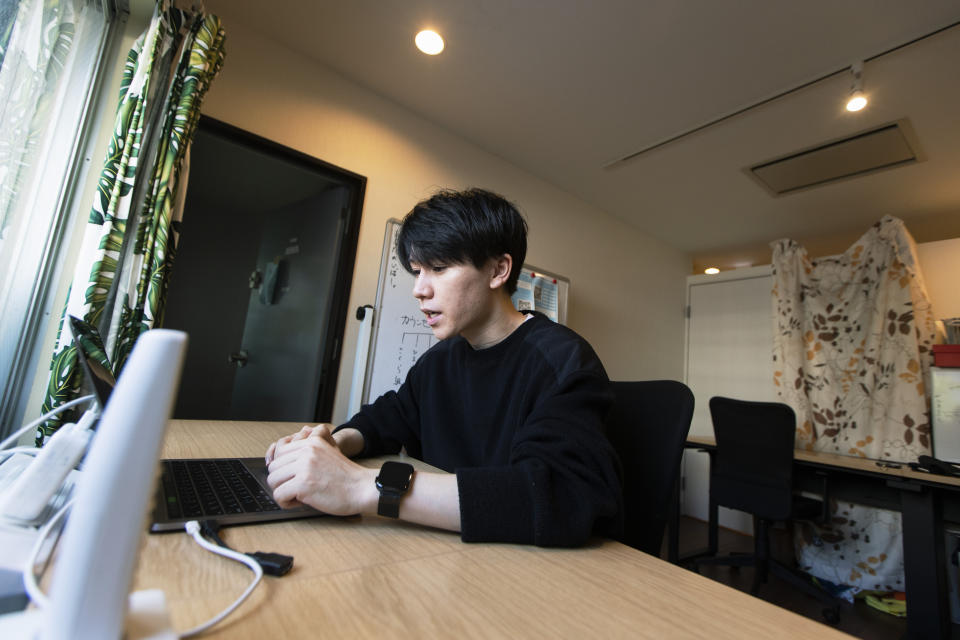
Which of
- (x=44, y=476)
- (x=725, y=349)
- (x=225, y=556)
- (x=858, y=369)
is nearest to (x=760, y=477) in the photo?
(x=858, y=369)

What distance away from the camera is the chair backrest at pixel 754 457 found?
246cm

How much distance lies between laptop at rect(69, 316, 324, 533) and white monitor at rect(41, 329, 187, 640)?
0.78 ft

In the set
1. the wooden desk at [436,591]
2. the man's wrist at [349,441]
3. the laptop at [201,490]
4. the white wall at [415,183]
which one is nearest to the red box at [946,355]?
the white wall at [415,183]

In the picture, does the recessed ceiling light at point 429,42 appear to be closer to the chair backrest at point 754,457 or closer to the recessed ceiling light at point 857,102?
the recessed ceiling light at point 857,102

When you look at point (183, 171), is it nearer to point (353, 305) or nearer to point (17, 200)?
point (17, 200)

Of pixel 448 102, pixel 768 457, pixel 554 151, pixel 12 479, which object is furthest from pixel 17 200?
pixel 768 457

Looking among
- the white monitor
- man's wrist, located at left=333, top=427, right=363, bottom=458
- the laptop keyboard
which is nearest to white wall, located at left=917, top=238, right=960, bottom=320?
man's wrist, located at left=333, top=427, right=363, bottom=458

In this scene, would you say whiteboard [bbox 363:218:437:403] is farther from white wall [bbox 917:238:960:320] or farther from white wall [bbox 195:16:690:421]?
white wall [bbox 917:238:960:320]

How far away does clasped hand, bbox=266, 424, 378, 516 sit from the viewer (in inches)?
23.2

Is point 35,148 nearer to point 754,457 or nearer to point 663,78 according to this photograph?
point 663,78

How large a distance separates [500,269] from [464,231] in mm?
134

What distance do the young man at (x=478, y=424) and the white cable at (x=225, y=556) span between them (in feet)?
0.34

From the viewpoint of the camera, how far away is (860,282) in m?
3.25

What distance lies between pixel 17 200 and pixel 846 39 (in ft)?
9.83
